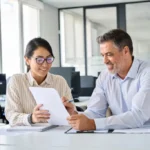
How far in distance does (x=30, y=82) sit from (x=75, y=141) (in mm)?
930

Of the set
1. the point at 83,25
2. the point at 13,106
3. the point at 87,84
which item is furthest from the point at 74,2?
the point at 13,106

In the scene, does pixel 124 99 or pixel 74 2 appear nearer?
pixel 124 99

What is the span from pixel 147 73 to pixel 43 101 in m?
0.68

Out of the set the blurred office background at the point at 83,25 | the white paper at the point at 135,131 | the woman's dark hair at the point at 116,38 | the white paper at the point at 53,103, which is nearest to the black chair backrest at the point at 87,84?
the blurred office background at the point at 83,25

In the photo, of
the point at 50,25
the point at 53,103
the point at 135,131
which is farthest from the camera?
the point at 50,25

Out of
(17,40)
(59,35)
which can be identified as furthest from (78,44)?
(17,40)

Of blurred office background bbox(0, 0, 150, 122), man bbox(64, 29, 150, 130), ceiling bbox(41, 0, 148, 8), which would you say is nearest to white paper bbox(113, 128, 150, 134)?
man bbox(64, 29, 150, 130)

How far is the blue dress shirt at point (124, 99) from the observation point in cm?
182

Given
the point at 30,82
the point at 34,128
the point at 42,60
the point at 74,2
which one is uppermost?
the point at 74,2

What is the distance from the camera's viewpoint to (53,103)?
1.83 metres

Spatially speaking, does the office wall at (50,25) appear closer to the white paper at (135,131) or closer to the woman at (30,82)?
the woman at (30,82)

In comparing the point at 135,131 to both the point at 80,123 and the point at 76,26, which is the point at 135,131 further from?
the point at 76,26

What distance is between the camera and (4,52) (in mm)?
6598

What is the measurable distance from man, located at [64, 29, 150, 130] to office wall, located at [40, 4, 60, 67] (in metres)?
5.95
